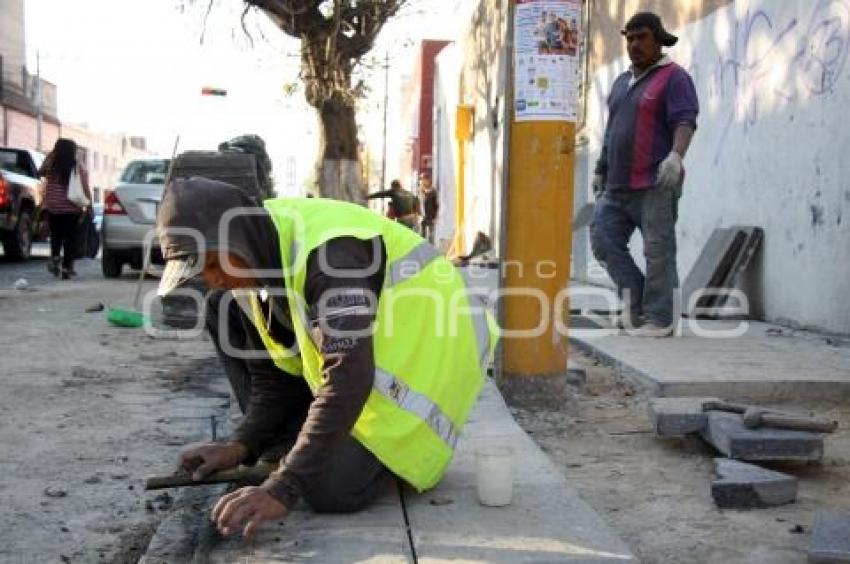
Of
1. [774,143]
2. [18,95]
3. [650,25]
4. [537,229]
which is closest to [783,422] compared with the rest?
[537,229]

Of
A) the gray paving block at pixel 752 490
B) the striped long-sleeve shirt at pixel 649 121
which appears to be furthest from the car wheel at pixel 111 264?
the gray paving block at pixel 752 490

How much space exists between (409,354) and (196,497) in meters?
1.00

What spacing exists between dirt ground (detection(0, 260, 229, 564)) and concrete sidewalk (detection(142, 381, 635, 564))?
309mm

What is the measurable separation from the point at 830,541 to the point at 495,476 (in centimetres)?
Answer: 86

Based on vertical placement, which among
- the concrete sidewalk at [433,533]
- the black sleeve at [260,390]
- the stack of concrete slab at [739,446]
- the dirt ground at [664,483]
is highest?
the black sleeve at [260,390]

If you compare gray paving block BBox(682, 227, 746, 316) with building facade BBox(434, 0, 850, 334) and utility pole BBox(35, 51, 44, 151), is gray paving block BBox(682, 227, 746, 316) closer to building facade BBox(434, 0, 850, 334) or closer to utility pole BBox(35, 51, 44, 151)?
building facade BBox(434, 0, 850, 334)

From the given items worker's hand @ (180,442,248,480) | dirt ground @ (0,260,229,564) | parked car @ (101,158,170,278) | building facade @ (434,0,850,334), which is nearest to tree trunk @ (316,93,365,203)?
parked car @ (101,158,170,278)

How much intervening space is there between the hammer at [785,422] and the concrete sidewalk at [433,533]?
0.72 metres

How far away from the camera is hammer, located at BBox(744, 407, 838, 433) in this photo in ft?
10.3

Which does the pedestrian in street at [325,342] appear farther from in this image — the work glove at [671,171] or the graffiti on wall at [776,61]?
the graffiti on wall at [776,61]

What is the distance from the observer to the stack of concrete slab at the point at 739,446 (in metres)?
2.80

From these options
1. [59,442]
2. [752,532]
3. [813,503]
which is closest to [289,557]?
[752,532]

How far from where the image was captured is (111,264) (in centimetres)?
1177

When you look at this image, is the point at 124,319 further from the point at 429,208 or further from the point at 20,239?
the point at 429,208
